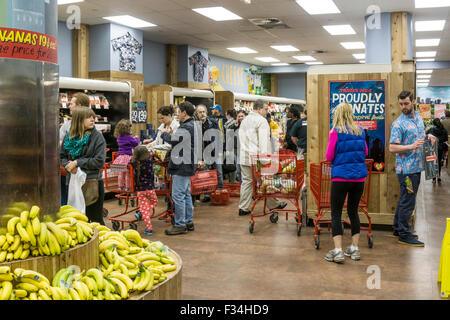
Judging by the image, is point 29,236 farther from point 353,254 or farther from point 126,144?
point 126,144

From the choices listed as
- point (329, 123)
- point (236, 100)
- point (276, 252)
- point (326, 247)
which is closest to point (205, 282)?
point (276, 252)

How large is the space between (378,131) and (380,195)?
2.85ft

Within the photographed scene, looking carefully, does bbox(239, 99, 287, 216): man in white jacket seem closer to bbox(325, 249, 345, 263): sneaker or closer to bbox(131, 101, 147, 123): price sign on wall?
bbox(325, 249, 345, 263): sneaker

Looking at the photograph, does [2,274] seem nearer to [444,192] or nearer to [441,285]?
[441,285]

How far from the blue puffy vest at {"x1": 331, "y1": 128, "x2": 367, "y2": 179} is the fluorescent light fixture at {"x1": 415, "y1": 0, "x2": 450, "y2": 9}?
6271mm

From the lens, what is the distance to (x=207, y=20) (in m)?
11.5

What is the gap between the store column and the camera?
279 cm

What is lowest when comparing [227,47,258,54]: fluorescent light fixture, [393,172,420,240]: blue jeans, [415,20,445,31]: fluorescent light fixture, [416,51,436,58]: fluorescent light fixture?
[393,172,420,240]: blue jeans

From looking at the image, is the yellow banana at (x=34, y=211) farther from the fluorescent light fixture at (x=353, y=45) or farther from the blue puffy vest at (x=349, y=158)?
the fluorescent light fixture at (x=353, y=45)

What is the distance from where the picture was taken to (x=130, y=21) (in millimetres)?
11578

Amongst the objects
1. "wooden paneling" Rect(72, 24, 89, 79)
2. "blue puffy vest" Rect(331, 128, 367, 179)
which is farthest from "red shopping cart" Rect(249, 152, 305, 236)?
"wooden paneling" Rect(72, 24, 89, 79)

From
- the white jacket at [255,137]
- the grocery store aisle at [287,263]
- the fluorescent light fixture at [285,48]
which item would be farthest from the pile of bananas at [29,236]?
the fluorescent light fixture at [285,48]

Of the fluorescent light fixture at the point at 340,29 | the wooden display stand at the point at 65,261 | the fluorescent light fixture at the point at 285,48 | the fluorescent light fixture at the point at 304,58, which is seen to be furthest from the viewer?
the fluorescent light fixture at the point at 304,58

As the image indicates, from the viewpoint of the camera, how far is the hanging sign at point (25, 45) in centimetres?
278
